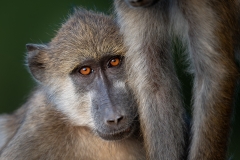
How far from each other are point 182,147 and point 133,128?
0.48 metres

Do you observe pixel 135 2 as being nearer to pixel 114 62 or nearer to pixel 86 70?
pixel 114 62

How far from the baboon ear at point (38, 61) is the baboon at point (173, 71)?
0.95 metres

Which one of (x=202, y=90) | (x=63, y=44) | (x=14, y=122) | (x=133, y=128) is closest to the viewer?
(x=202, y=90)

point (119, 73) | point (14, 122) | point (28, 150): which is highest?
point (119, 73)

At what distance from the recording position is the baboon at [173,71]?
19.0 feet

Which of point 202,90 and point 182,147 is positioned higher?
point 202,90

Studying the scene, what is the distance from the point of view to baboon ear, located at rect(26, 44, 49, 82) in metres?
7.08

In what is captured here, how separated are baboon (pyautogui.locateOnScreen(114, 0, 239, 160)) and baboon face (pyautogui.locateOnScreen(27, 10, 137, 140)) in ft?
0.60

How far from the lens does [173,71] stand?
258 inches

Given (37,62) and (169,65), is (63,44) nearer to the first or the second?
(37,62)

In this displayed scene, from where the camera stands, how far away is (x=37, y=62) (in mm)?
7098

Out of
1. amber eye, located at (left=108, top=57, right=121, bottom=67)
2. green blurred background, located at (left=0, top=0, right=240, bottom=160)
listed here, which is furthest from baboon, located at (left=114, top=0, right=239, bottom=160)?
green blurred background, located at (left=0, top=0, right=240, bottom=160)

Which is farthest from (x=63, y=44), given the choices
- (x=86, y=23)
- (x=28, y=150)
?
(x=28, y=150)

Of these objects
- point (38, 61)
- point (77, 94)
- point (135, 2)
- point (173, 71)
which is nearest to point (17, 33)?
point (38, 61)
